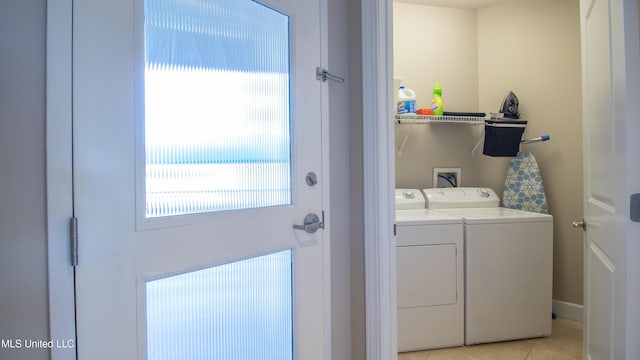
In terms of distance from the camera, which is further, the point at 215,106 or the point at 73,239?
the point at 215,106

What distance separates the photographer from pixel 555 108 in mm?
2846

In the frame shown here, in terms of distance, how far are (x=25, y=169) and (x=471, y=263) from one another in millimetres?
2325

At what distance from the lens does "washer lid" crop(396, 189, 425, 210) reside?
2723 millimetres

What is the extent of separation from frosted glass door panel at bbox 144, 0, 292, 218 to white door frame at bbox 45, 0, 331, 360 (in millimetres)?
180

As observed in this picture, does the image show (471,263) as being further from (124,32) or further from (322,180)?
(124,32)

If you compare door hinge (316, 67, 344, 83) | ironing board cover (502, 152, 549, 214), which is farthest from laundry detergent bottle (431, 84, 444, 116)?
door hinge (316, 67, 344, 83)

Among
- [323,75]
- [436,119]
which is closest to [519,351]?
[436,119]

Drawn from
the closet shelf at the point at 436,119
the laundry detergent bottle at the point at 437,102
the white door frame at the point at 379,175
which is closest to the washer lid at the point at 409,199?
the closet shelf at the point at 436,119

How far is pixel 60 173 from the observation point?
0.76 meters

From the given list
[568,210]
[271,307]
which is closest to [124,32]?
[271,307]

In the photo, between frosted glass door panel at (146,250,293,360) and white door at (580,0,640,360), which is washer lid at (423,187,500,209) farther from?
frosted glass door panel at (146,250,293,360)

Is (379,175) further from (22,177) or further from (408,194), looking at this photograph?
(408,194)

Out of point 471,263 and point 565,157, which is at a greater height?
point 565,157

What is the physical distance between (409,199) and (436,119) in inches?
26.3
